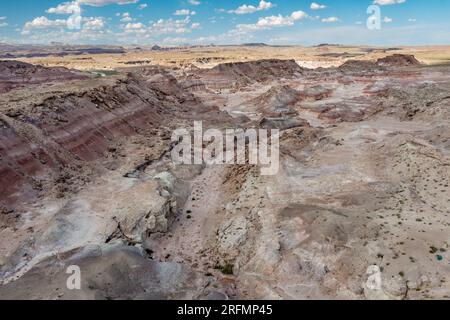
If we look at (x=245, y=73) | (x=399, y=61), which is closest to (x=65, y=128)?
(x=245, y=73)

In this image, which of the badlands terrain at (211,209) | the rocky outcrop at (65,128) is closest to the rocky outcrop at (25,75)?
the rocky outcrop at (65,128)

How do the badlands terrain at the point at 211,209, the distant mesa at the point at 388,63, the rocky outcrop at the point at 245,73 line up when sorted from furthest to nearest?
the distant mesa at the point at 388,63, the rocky outcrop at the point at 245,73, the badlands terrain at the point at 211,209

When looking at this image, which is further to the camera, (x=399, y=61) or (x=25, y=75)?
(x=399, y=61)

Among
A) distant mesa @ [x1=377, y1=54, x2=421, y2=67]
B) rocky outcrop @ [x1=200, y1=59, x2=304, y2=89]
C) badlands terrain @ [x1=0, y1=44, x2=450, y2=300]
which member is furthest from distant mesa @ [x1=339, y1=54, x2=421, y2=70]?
badlands terrain @ [x1=0, y1=44, x2=450, y2=300]

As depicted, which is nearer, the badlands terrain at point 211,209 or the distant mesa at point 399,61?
the badlands terrain at point 211,209

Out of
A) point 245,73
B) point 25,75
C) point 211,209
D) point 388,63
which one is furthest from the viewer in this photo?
point 388,63

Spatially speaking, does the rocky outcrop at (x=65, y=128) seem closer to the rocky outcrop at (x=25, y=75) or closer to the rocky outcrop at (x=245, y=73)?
the rocky outcrop at (x=25, y=75)

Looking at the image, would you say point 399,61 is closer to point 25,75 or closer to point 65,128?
point 25,75
